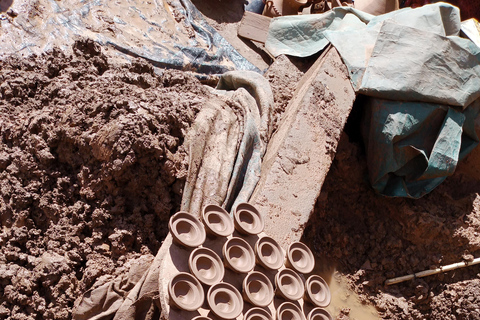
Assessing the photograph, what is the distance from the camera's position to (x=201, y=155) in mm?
3174

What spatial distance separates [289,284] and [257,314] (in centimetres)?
34

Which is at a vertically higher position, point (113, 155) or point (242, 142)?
point (113, 155)

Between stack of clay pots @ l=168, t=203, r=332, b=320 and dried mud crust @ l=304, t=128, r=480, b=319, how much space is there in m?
1.42

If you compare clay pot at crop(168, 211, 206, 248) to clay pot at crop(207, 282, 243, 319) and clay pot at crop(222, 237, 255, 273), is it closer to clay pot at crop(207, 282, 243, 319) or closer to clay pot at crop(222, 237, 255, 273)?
clay pot at crop(222, 237, 255, 273)

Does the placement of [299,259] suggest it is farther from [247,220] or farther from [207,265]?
[207,265]

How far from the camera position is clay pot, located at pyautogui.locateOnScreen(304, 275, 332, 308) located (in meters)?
2.66

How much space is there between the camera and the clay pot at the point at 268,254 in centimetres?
261

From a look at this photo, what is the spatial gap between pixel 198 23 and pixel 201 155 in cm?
262

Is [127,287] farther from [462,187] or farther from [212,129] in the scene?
[462,187]

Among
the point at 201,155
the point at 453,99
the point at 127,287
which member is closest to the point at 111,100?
the point at 201,155

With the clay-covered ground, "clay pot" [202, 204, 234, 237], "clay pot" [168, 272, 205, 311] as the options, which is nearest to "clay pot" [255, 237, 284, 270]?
"clay pot" [202, 204, 234, 237]

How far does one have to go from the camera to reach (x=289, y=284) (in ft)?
8.73

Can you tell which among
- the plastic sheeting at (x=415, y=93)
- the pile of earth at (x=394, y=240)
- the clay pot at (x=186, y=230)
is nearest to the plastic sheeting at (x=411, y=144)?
the plastic sheeting at (x=415, y=93)

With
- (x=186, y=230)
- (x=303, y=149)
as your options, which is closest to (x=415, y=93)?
(x=303, y=149)
